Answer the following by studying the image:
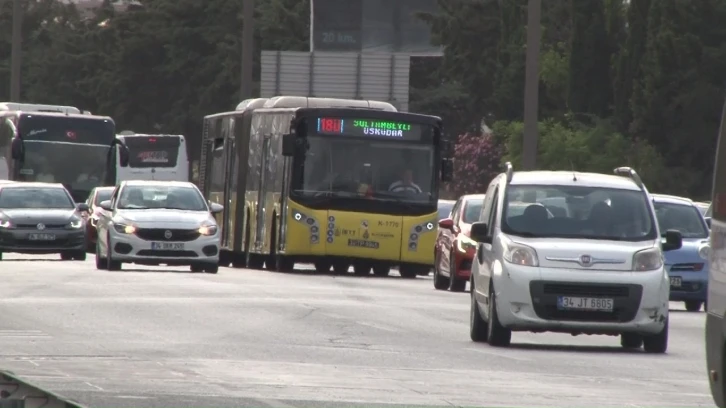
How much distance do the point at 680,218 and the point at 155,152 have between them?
1628 inches

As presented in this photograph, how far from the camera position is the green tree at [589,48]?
6016 centimetres

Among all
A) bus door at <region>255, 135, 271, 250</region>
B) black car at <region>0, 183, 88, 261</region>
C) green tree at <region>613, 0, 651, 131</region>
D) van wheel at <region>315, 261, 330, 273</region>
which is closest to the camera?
van wheel at <region>315, 261, 330, 273</region>

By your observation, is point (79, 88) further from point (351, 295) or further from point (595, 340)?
point (595, 340)

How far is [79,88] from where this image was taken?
294 ft

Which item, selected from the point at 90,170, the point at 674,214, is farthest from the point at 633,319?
the point at 90,170

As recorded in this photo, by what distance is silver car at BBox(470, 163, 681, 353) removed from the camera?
→ 19469 mm

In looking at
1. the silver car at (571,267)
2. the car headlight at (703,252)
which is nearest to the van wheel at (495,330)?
A: the silver car at (571,267)

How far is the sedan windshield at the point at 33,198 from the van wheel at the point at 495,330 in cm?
2363

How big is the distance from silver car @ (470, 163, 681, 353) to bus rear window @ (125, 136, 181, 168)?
162 feet

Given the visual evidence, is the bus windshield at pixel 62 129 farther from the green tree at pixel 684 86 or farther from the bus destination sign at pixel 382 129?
the bus destination sign at pixel 382 129

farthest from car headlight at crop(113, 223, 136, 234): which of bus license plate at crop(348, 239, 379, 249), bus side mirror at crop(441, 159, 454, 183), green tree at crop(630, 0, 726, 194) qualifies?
green tree at crop(630, 0, 726, 194)

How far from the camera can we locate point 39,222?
1619 inches

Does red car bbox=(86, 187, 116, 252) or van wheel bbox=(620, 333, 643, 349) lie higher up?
van wheel bbox=(620, 333, 643, 349)

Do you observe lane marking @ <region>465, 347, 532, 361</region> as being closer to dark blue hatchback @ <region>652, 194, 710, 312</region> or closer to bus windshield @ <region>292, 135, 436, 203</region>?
dark blue hatchback @ <region>652, 194, 710, 312</region>
